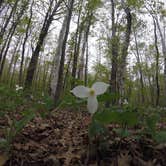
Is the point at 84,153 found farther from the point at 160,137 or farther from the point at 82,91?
the point at 160,137

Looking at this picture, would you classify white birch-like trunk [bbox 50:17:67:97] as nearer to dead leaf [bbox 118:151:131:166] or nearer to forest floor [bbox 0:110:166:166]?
forest floor [bbox 0:110:166:166]

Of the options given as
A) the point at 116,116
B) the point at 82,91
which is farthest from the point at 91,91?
the point at 116,116

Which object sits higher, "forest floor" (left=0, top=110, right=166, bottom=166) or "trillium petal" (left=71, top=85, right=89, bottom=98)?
"trillium petal" (left=71, top=85, right=89, bottom=98)

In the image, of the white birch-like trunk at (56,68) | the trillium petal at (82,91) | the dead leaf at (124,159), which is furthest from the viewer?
the white birch-like trunk at (56,68)

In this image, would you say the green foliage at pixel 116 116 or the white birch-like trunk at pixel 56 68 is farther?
the white birch-like trunk at pixel 56 68

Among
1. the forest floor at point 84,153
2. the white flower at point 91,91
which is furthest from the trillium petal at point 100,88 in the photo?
the forest floor at point 84,153

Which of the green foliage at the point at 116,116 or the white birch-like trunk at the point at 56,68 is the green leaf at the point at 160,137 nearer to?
the green foliage at the point at 116,116

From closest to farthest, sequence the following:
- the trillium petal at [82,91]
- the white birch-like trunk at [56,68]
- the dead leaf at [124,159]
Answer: the dead leaf at [124,159]
the trillium petal at [82,91]
the white birch-like trunk at [56,68]

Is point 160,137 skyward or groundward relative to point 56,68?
groundward

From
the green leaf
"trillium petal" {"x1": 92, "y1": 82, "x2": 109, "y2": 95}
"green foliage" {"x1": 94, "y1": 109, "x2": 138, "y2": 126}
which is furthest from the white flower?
the green leaf

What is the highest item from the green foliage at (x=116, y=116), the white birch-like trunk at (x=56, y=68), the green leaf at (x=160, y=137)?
the white birch-like trunk at (x=56, y=68)

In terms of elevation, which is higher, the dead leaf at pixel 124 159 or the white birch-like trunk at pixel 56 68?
the white birch-like trunk at pixel 56 68

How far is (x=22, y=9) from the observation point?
47.0ft

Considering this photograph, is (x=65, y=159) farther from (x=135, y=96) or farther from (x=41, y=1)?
(x=135, y=96)
